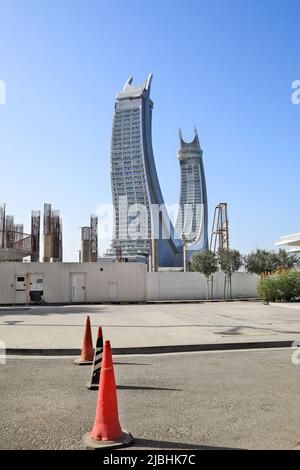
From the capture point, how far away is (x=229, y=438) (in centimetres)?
450

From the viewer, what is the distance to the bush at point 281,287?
27348mm

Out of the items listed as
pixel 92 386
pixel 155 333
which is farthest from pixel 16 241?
pixel 92 386

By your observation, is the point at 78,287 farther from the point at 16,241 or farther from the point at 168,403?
the point at 168,403

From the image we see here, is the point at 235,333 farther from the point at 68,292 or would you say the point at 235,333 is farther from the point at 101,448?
the point at 68,292

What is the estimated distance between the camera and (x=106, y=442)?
14.1ft

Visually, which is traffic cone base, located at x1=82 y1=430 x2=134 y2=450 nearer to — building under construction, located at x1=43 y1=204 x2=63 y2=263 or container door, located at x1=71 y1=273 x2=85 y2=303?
container door, located at x1=71 y1=273 x2=85 y2=303

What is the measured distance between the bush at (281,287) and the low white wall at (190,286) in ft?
36.5

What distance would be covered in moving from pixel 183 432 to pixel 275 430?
97cm

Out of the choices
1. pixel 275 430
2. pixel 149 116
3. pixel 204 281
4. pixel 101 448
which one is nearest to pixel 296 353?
pixel 275 430

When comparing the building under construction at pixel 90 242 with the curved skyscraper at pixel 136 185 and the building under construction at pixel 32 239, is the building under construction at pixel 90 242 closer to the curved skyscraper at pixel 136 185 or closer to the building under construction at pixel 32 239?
the building under construction at pixel 32 239

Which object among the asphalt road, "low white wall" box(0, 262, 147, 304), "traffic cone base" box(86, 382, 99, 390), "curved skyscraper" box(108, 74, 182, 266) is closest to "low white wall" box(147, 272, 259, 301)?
"low white wall" box(0, 262, 147, 304)

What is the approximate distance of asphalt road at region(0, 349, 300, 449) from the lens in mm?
4496

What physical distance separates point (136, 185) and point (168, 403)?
165 meters

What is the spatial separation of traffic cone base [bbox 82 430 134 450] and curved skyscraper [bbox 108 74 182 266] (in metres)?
145
